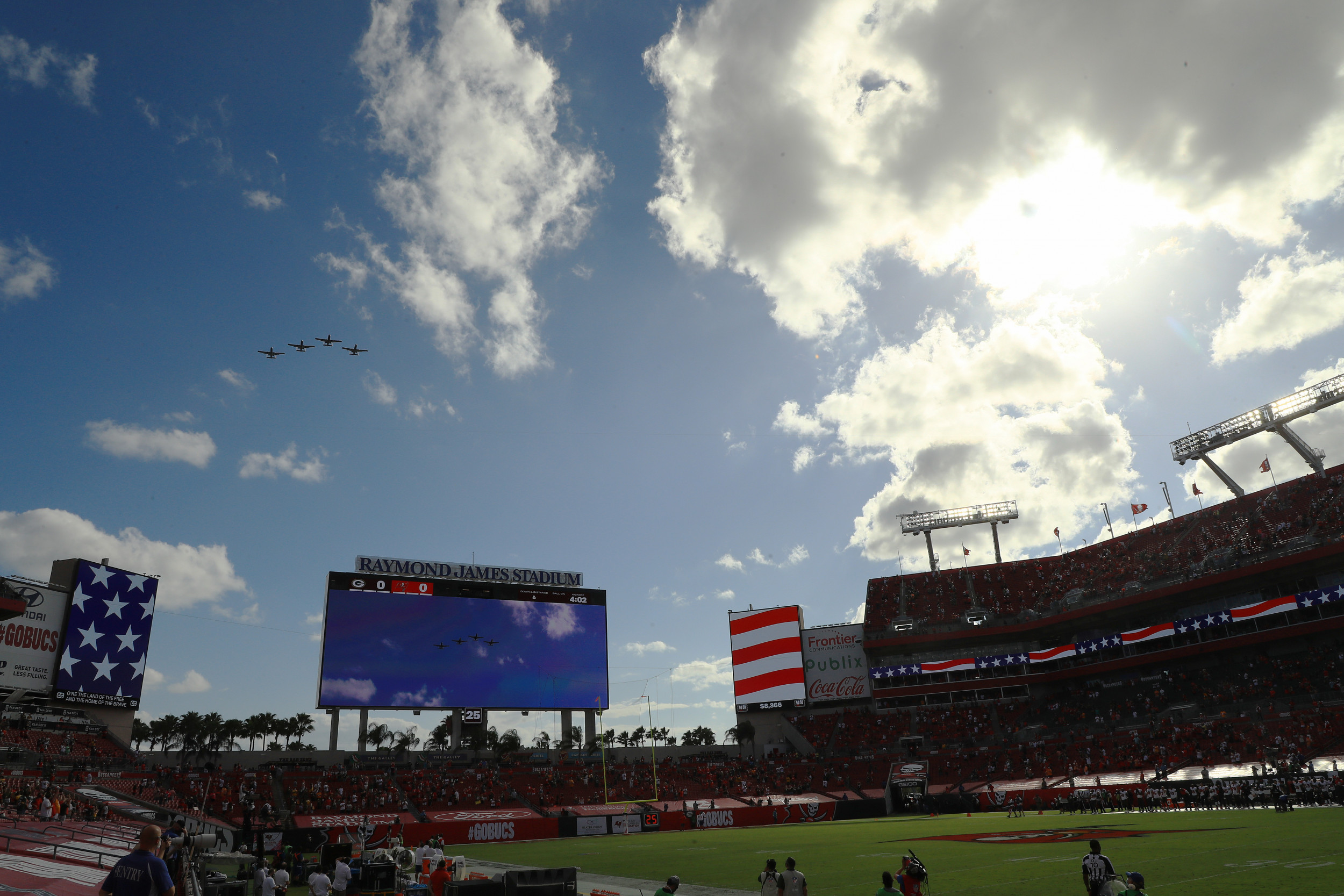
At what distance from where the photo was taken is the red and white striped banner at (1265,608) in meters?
59.0

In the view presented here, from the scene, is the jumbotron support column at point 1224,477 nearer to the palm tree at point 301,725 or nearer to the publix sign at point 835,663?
the publix sign at point 835,663

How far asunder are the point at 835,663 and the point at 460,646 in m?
42.4

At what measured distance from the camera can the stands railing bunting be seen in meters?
58.3

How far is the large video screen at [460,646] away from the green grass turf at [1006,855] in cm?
1893

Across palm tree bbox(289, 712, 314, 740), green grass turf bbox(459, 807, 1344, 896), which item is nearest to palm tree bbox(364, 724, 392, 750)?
palm tree bbox(289, 712, 314, 740)

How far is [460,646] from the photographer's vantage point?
69188 millimetres

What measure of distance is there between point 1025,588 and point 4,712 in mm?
92658

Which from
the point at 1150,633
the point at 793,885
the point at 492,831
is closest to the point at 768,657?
the point at 1150,633

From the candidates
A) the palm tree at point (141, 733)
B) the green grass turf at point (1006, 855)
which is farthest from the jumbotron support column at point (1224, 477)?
the palm tree at point (141, 733)

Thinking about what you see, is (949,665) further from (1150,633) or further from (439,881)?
(439,881)

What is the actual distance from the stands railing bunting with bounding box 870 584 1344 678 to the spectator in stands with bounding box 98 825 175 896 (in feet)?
239

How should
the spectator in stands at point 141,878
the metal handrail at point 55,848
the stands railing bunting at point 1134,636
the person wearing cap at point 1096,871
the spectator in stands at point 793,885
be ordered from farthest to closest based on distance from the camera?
the stands railing bunting at point 1134,636, the metal handrail at point 55,848, the person wearing cap at point 1096,871, the spectator in stands at point 793,885, the spectator in stands at point 141,878

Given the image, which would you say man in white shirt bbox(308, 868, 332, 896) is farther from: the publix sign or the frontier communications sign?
the publix sign

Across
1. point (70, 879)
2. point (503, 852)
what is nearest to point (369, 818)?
point (503, 852)
